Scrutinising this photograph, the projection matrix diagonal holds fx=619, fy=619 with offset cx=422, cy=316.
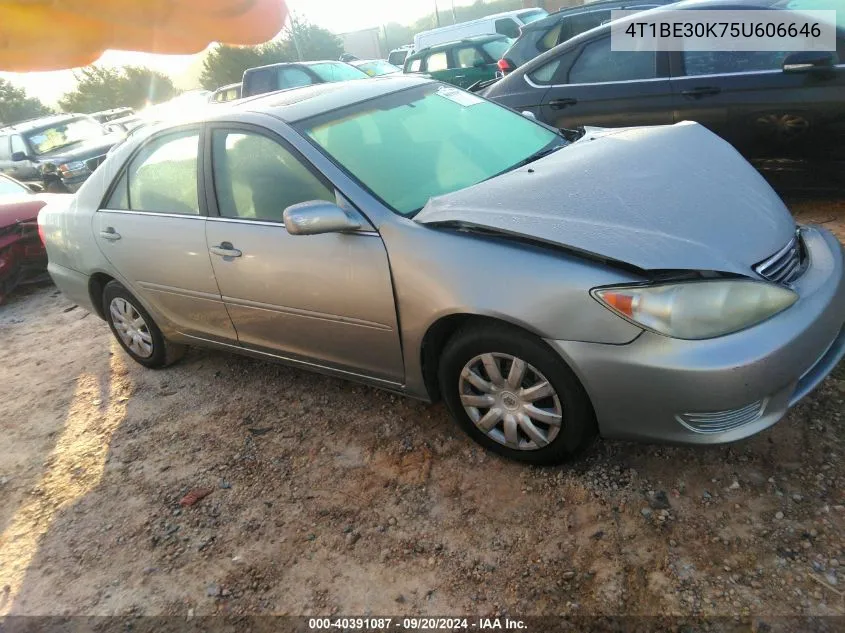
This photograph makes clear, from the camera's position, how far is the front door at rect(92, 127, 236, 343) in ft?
10.5

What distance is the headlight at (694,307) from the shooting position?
2008 mm

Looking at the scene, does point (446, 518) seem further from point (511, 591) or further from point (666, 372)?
point (666, 372)

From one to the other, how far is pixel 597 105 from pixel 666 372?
3508 mm

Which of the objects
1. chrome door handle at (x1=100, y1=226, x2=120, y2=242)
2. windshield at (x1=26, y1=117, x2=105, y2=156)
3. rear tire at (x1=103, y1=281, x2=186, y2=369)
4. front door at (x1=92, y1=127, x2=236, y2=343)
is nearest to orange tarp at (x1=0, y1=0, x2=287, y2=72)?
front door at (x1=92, y1=127, x2=236, y2=343)

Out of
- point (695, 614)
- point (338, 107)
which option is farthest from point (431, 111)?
point (695, 614)

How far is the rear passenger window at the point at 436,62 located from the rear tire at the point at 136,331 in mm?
9223

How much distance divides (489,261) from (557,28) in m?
7.79

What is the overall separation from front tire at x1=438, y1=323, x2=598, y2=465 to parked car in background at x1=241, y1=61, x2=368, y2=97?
8855 millimetres

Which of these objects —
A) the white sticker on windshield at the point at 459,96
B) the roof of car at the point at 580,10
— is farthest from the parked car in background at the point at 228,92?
the white sticker on windshield at the point at 459,96

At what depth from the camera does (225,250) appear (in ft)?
9.94

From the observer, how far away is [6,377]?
459 cm

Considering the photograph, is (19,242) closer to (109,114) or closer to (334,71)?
(334,71)

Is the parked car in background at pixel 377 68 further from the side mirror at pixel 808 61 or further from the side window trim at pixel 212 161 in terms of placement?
the side window trim at pixel 212 161

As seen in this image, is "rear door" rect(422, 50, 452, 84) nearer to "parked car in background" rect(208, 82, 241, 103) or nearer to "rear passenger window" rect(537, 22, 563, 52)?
"rear passenger window" rect(537, 22, 563, 52)
